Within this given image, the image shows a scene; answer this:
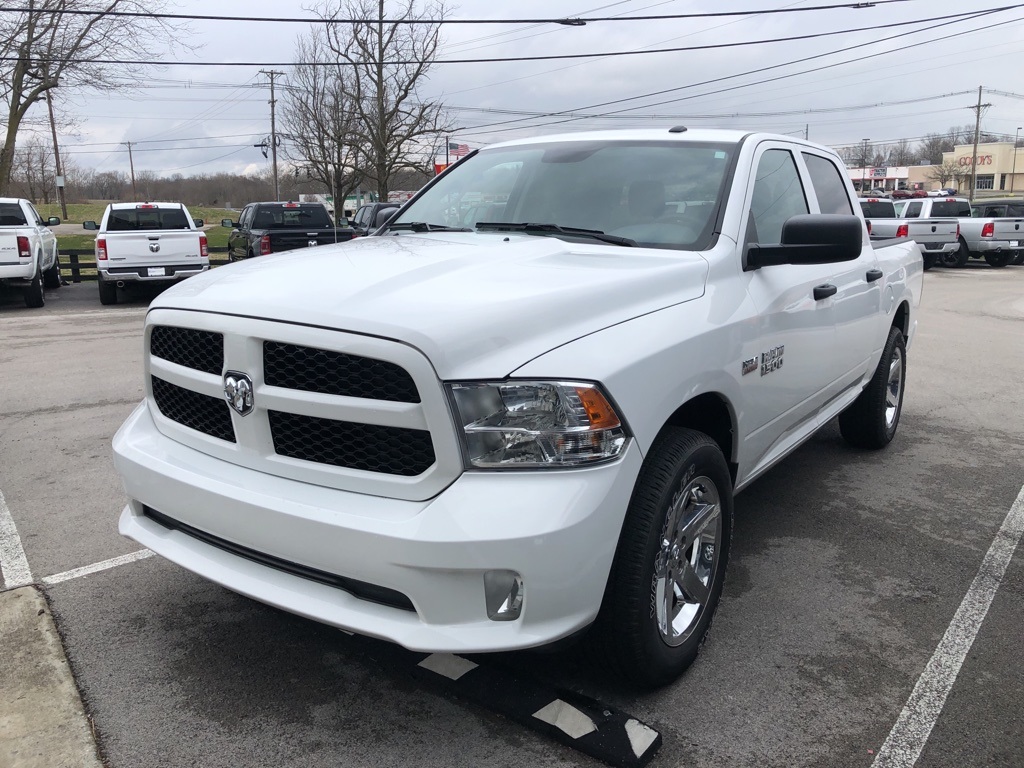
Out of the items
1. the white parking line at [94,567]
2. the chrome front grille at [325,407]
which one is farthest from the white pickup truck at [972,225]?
the chrome front grille at [325,407]

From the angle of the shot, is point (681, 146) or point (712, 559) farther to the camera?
point (681, 146)

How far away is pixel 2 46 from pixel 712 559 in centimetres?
2623

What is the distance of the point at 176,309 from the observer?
2867 millimetres

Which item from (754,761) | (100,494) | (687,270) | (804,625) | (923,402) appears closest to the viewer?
(754,761)

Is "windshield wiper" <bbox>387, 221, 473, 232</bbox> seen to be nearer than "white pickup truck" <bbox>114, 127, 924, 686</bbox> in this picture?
No

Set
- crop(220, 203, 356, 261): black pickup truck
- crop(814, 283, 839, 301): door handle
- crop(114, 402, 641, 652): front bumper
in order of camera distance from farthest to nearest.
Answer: crop(220, 203, 356, 261): black pickup truck → crop(814, 283, 839, 301): door handle → crop(114, 402, 641, 652): front bumper

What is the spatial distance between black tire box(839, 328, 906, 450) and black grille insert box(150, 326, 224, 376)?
13.5 feet

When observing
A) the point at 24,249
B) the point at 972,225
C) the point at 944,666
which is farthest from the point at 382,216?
the point at 972,225

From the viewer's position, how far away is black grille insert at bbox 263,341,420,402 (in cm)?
238

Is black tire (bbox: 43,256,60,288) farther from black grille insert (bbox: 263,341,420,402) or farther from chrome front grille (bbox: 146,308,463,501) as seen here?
black grille insert (bbox: 263,341,420,402)

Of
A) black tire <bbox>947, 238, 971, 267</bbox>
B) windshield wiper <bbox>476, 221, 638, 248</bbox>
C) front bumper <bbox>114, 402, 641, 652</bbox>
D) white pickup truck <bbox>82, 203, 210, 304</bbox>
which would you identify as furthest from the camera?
black tire <bbox>947, 238, 971, 267</bbox>

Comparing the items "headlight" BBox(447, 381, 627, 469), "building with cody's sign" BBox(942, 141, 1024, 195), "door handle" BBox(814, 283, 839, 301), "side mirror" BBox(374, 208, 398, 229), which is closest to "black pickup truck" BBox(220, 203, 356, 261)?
"side mirror" BBox(374, 208, 398, 229)

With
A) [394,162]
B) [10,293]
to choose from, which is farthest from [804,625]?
[394,162]

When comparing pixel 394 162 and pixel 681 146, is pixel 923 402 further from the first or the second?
pixel 394 162
